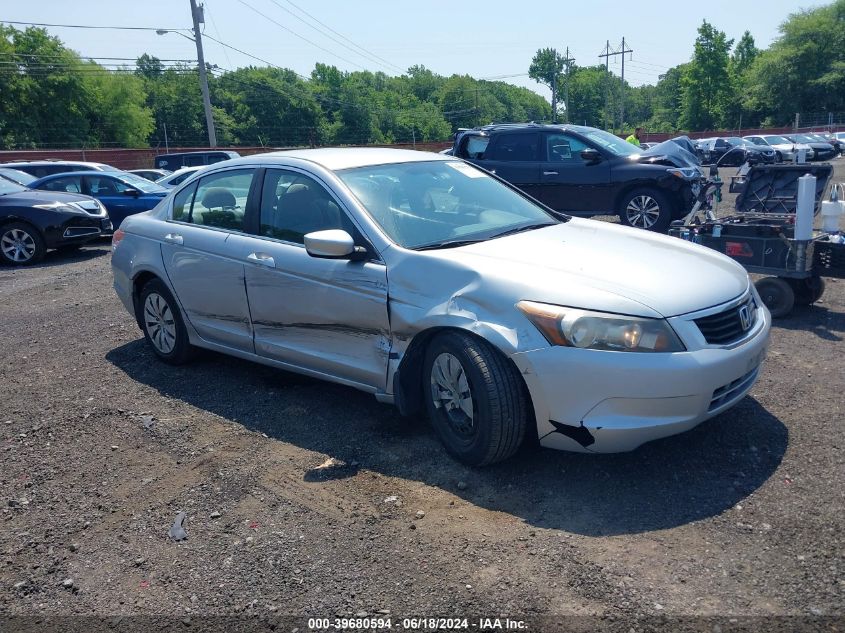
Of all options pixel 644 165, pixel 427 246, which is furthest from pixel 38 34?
pixel 427 246

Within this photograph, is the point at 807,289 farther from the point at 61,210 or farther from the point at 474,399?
the point at 61,210

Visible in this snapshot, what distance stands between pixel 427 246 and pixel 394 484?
1.36 m

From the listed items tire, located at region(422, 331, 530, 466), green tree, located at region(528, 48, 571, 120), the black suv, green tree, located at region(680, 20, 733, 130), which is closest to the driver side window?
tire, located at region(422, 331, 530, 466)

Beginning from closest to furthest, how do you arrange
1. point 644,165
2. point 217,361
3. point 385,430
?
point 385,430 → point 217,361 → point 644,165

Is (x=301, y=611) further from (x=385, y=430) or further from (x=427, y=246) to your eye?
(x=427, y=246)

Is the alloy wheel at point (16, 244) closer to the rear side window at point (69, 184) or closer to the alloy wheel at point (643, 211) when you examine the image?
the rear side window at point (69, 184)

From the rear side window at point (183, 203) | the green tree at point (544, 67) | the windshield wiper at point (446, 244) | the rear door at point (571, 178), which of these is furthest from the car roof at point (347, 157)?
the green tree at point (544, 67)

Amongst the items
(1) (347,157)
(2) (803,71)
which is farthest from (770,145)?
(2) (803,71)

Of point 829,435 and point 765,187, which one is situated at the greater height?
point 765,187

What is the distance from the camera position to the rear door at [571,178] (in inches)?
460

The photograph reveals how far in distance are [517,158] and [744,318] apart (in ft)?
29.0

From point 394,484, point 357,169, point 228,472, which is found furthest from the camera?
point 357,169

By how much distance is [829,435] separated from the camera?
4.06 meters

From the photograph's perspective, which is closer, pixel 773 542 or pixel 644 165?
pixel 773 542
